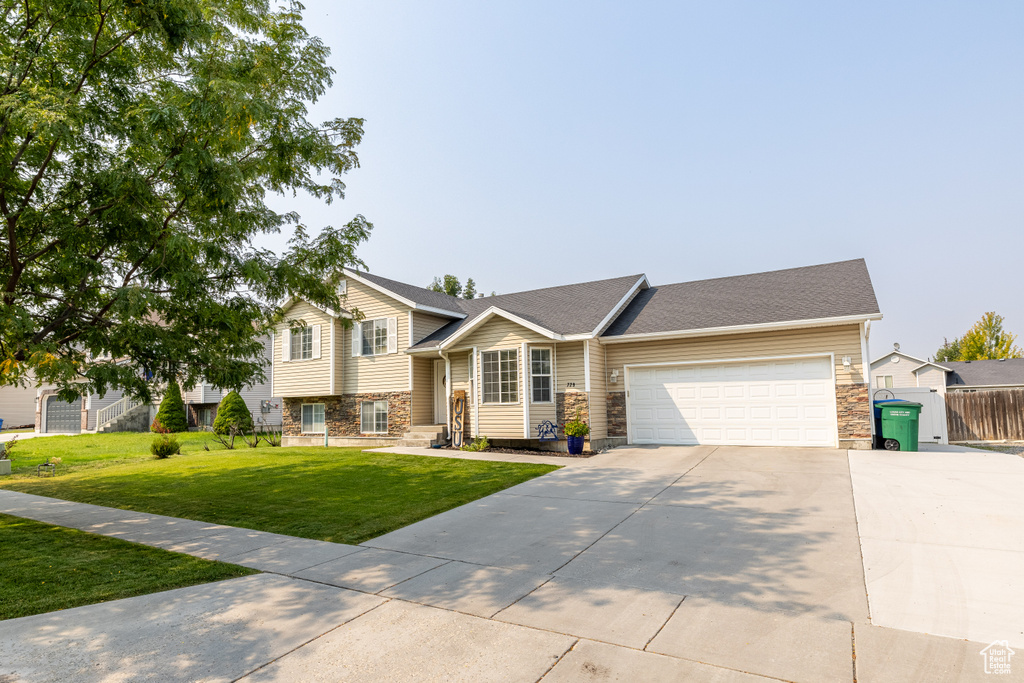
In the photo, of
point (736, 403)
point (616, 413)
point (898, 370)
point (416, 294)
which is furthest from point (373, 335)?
point (898, 370)

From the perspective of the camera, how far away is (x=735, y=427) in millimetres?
13172

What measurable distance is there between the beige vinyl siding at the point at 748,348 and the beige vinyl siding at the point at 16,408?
3682cm

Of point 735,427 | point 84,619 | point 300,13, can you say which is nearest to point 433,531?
point 84,619

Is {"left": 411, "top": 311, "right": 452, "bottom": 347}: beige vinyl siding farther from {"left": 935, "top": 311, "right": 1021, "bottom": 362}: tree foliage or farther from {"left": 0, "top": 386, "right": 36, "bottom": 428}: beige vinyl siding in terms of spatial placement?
{"left": 935, "top": 311, "right": 1021, "bottom": 362}: tree foliage

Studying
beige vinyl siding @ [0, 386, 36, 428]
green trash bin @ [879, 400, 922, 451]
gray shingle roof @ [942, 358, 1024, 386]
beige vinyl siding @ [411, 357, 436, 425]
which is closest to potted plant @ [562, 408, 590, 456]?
beige vinyl siding @ [411, 357, 436, 425]

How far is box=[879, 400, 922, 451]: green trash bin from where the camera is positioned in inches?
466

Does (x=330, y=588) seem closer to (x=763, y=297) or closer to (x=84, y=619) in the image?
(x=84, y=619)

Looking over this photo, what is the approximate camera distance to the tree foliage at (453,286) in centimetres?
4016

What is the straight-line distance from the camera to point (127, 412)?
88.6ft

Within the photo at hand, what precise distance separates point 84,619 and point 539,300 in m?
14.5

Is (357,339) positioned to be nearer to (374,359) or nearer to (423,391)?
(374,359)

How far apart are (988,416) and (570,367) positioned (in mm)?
15406

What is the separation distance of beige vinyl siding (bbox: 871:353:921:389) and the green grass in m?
40.1

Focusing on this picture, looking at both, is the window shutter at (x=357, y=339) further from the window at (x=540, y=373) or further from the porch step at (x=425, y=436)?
the window at (x=540, y=373)
